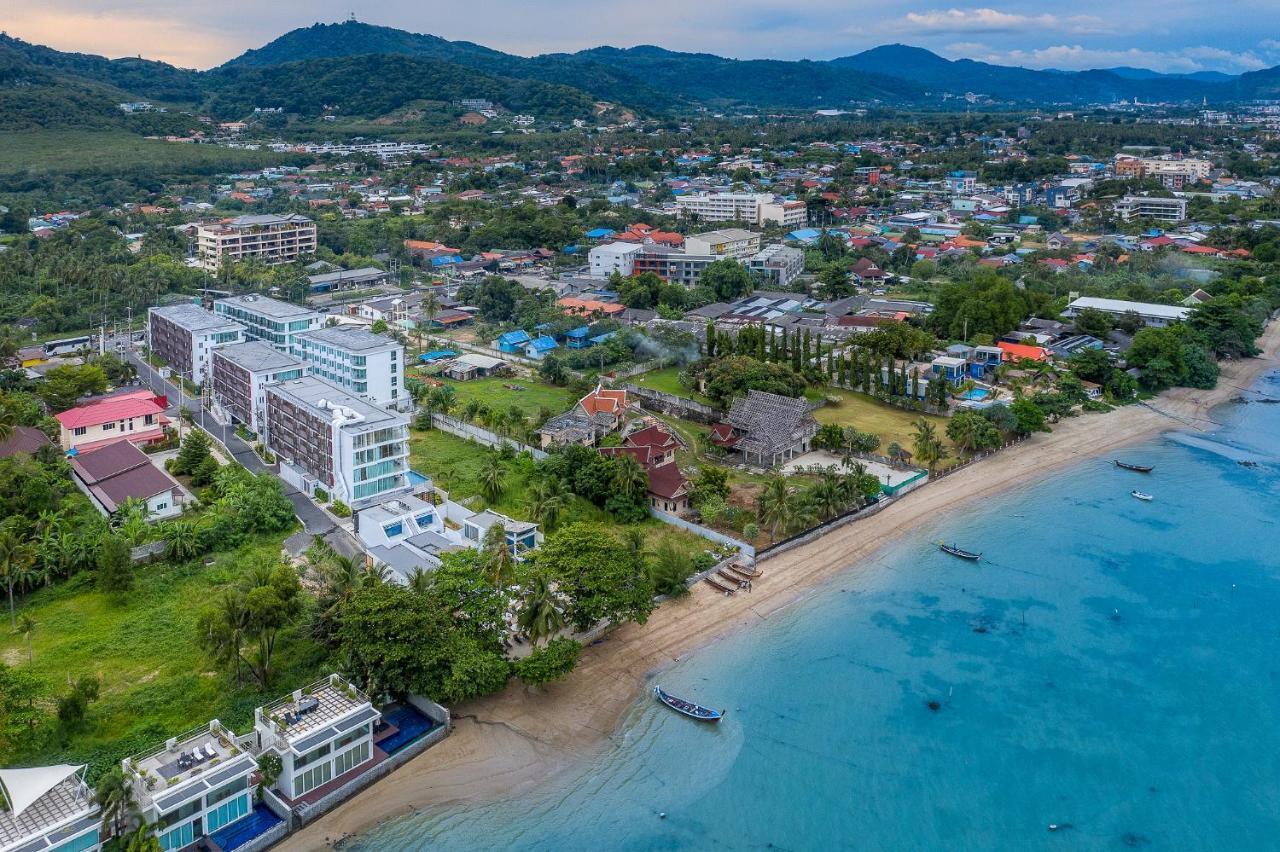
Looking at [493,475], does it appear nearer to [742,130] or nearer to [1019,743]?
[1019,743]

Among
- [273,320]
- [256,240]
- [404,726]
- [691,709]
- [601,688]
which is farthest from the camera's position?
[256,240]

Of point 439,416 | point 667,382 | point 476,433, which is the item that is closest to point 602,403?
point 476,433

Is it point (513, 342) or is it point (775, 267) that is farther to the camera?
point (775, 267)

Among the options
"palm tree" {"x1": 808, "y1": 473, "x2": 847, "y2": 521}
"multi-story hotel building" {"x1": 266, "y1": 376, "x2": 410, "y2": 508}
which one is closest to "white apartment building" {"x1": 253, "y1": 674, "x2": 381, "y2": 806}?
"multi-story hotel building" {"x1": 266, "y1": 376, "x2": 410, "y2": 508}

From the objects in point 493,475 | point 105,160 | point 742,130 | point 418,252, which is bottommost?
point 493,475

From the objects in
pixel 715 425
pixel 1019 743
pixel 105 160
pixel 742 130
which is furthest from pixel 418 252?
pixel 742 130

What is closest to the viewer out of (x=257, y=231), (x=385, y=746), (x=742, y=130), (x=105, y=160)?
(x=385, y=746)

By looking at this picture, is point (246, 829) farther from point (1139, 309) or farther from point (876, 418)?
point (1139, 309)
